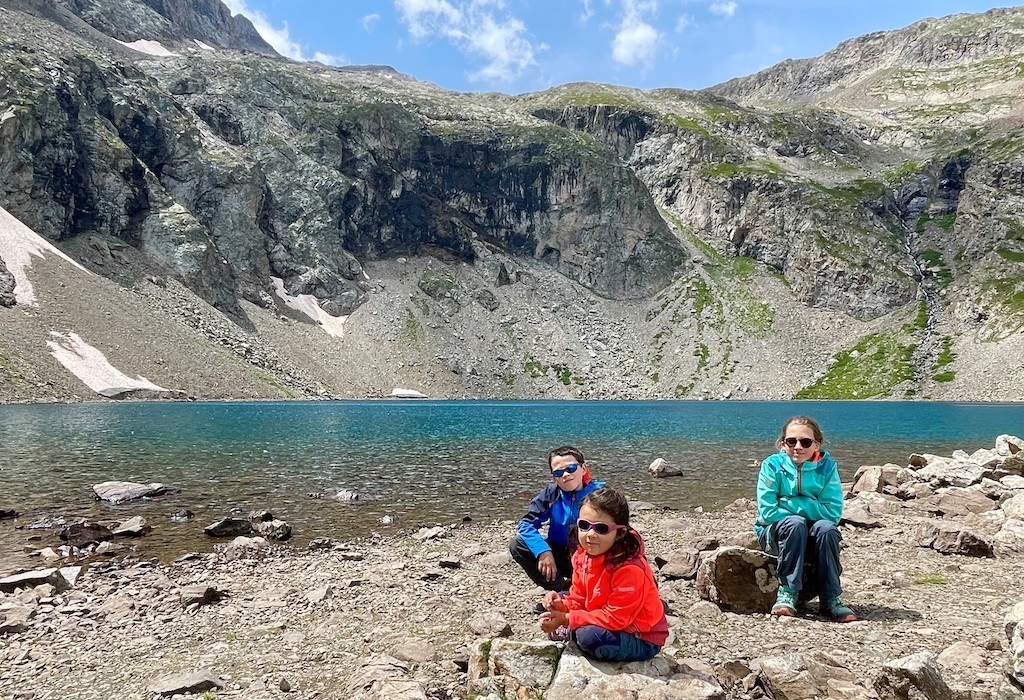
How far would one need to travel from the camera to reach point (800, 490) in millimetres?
9297

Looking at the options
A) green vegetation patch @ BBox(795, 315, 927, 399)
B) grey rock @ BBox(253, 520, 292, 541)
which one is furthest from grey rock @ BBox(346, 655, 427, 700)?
green vegetation patch @ BBox(795, 315, 927, 399)

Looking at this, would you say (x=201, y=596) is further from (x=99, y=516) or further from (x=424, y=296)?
(x=424, y=296)

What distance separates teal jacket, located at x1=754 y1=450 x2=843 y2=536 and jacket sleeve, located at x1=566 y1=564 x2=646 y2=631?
3722 millimetres

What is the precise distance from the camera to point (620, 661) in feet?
21.3

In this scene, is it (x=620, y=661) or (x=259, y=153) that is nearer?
(x=620, y=661)

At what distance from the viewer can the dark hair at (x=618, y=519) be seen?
21.1 ft

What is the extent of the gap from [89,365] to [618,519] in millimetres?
91170

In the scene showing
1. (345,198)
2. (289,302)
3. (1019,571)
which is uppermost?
(345,198)

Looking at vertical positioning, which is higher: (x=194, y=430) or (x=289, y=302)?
(x=289, y=302)

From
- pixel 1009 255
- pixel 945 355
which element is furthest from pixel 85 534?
pixel 1009 255

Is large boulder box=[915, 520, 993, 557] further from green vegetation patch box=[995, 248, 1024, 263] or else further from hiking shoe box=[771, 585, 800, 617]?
green vegetation patch box=[995, 248, 1024, 263]

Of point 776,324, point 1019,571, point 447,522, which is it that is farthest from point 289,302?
point 1019,571

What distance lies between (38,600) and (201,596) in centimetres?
315

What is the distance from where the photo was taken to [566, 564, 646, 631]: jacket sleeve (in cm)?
647
